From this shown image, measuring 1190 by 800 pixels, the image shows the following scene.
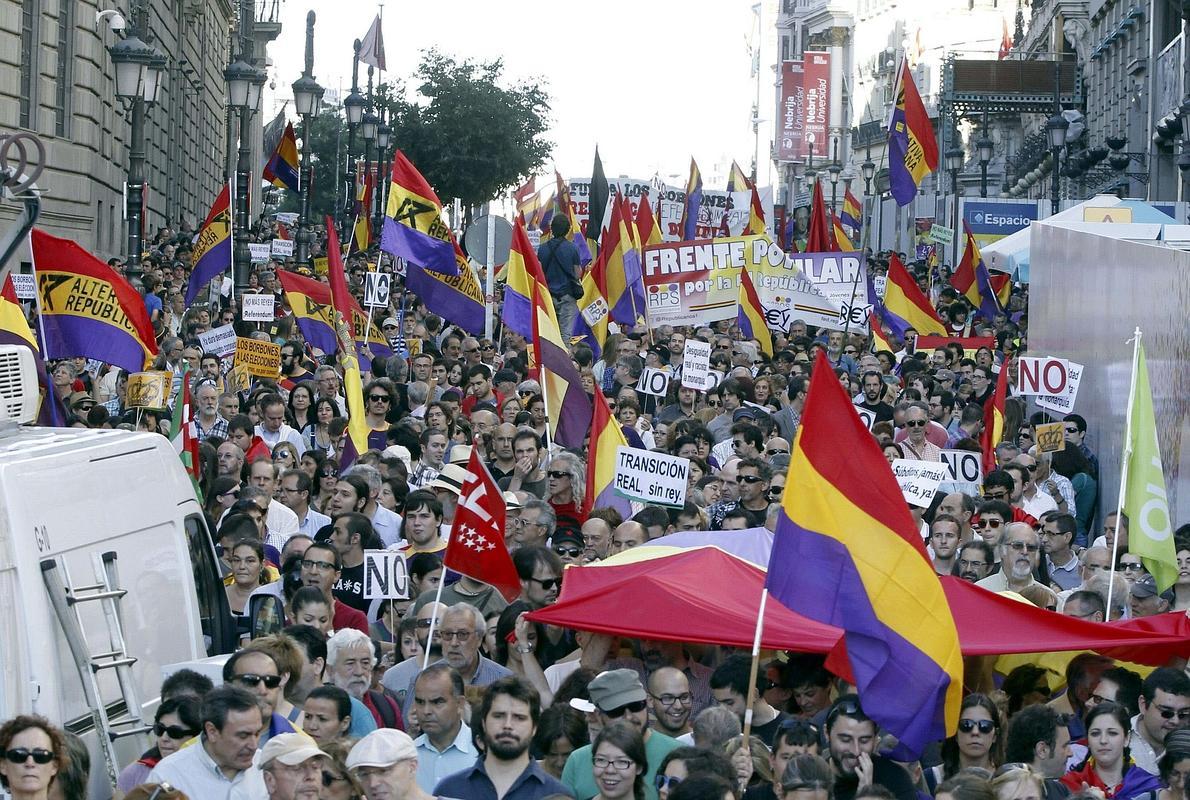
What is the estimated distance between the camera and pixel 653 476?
39.8 feet

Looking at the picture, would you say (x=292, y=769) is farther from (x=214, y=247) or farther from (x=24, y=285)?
(x=214, y=247)

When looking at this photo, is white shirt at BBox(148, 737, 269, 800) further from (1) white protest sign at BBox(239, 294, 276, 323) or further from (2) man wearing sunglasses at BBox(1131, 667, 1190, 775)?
(1) white protest sign at BBox(239, 294, 276, 323)

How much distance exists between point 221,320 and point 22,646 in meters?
17.9

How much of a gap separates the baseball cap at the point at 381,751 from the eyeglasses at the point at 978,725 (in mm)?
2220

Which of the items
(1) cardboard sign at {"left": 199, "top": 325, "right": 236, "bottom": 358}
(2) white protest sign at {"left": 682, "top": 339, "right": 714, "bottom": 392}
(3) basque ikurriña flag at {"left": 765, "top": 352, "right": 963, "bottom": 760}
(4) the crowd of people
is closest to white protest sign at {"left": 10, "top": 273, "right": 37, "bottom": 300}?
(4) the crowd of people

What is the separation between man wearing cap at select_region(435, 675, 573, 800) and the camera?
277 inches

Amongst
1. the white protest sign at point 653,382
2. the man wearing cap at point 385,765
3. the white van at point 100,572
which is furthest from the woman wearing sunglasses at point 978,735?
the white protest sign at point 653,382

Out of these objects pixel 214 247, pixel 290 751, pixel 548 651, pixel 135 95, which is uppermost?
pixel 135 95

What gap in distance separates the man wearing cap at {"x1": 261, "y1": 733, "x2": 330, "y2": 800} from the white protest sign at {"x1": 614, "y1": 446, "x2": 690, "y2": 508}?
5920mm

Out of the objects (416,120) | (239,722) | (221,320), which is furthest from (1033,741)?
(416,120)

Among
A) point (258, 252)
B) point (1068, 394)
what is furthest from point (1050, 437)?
point (258, 252)

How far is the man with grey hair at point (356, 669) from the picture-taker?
811 centimetres

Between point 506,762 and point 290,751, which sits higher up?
point 290,751

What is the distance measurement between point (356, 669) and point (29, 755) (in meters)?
2.25
